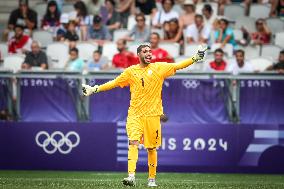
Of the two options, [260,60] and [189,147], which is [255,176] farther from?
[260,60]

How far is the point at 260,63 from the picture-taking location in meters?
20.0

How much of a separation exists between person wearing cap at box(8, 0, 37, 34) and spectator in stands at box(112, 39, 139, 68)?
4.18 meters

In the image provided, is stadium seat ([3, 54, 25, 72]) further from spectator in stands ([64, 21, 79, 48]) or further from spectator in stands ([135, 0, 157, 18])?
spectator in stands ([135, 0, 157, 18])

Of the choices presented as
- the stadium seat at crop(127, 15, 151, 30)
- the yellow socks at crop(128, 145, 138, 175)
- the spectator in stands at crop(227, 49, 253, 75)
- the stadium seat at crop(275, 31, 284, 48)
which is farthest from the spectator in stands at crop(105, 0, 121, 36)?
the yellow socks at crop(128, 145, 138, 175)

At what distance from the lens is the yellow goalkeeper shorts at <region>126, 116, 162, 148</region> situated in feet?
42.6

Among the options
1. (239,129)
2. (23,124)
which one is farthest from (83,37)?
(239,129)

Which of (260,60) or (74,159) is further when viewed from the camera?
(260,60)

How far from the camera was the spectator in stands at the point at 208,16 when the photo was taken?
21.8m

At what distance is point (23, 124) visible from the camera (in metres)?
18.2

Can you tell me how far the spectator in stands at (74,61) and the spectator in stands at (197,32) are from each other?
3.13m

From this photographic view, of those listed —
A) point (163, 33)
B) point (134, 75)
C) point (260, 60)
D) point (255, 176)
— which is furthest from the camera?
point (163, 33)

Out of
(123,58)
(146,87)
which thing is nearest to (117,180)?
(146,87)

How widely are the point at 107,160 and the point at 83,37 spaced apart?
5.06 metres

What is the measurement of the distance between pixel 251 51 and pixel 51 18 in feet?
18.3
